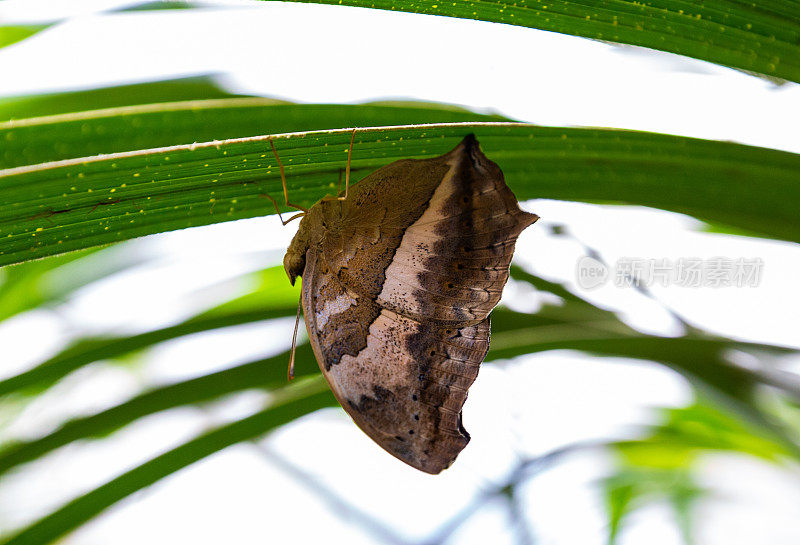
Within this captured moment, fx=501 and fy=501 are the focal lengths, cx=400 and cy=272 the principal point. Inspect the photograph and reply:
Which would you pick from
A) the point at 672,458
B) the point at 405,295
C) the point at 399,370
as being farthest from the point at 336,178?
the point at 672,458

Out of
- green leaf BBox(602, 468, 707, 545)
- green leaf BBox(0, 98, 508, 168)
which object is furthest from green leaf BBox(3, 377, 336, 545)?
green leaf BBox(602, 468, 707, 545)

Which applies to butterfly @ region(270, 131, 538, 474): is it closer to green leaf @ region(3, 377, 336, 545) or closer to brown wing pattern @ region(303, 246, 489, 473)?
brown wing pattern @ region(303, 246, 489, 473)

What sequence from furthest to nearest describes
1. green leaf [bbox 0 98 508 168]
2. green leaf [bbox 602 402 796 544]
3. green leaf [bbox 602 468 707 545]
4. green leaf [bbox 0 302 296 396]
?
green leaf [bbox 602 468 707 545]
green leaf [bbox 602 402 796 544]
green leaf [bbox 0 302 296 396]
green leaf [bbox 0 98 508 168]

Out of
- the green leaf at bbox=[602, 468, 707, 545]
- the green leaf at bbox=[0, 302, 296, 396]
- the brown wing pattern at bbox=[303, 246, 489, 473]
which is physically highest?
the brown wing pattern at bbox=[303, 246, 489, 473]

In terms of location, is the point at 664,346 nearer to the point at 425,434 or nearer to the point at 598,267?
the point at 598,267

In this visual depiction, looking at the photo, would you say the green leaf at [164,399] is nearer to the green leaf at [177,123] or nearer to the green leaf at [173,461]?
the green leaf at [173,461]
